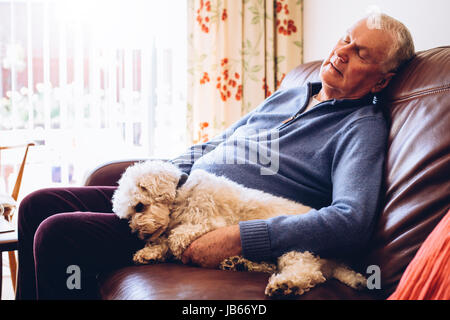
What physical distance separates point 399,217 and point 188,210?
1.90 feet

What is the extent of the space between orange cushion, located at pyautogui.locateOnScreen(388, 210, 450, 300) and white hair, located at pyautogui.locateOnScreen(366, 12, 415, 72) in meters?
0.64

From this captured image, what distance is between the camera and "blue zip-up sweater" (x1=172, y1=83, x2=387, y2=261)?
114 cm

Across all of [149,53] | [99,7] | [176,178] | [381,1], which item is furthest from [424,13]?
[99,7]

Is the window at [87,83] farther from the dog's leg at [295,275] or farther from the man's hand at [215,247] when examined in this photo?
the dog's leg at [295,275]

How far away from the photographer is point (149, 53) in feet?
9.46

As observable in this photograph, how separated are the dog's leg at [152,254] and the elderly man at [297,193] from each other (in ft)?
0.19

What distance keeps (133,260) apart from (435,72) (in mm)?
1028

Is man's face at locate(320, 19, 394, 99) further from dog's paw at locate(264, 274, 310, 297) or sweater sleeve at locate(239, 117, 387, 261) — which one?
dog's paw at locate(264, 274, 310, 297)

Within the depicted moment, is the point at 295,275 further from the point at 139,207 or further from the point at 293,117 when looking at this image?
the point at 293,117

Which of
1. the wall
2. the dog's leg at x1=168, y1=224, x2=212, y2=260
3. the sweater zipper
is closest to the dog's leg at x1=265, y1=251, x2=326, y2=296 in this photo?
the dog's leg at x1=168, y1=224, x2=212, y2=260

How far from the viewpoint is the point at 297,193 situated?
1.38 metres

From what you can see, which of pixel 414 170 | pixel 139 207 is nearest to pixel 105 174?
pixel 139 207

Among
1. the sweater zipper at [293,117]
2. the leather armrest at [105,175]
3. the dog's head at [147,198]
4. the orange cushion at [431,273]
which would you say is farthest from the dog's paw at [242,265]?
the leather armrest at [105,175]

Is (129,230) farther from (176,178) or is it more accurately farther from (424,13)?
(424,13)
